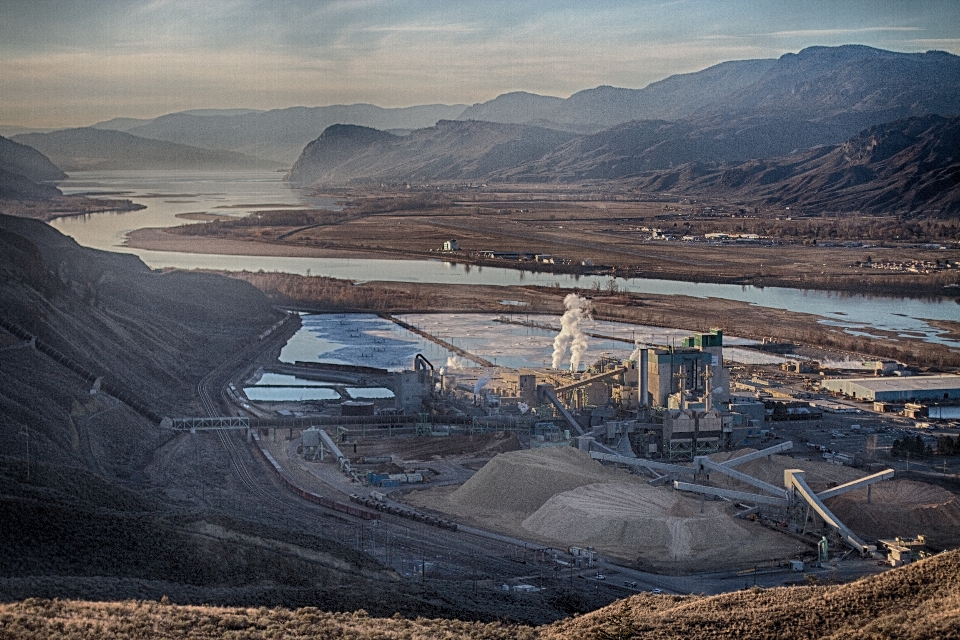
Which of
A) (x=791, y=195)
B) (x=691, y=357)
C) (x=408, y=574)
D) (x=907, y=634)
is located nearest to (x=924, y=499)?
(x=691, y=357)

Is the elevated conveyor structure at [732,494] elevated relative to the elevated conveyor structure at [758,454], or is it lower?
lower

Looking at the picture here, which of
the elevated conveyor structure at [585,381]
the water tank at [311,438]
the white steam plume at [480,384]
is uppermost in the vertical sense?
the elevated conveyor structure at [585,381]


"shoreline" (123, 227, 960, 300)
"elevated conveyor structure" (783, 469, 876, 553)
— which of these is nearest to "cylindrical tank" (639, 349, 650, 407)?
"elevated conveyor structure" (783, 469, 876, 553)

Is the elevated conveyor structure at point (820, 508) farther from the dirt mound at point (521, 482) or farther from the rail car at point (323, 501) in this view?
A: the rail car at point (323, 501)

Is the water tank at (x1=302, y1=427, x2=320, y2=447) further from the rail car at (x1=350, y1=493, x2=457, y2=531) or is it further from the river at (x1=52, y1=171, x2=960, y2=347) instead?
the river at (x1=52, y1=171, x2=960, y2=347)

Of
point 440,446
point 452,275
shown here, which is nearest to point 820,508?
point 440,446

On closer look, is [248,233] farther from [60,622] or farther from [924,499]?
[60,622]

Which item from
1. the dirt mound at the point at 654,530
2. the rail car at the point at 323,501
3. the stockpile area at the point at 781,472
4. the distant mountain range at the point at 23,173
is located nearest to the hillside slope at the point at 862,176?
the distant mountain range at the point at 23,173
